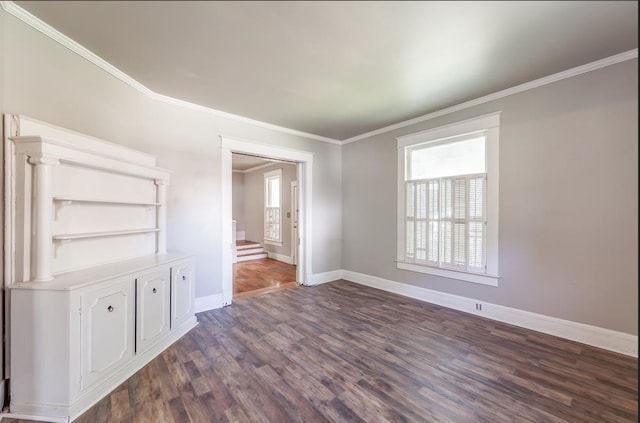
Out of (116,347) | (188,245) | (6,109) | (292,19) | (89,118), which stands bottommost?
(116,347)

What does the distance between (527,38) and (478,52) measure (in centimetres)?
33

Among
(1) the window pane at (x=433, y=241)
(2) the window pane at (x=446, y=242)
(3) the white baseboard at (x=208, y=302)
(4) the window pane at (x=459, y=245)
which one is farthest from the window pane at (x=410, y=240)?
(3) the white baseboard at (x=208, y=302)

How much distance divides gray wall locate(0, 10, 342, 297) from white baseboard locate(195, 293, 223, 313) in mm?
61

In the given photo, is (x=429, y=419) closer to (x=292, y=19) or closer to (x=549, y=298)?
(x=549, y=298)

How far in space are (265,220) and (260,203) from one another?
628 millimetres

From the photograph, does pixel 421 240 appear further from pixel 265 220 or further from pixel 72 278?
pixel 265 220

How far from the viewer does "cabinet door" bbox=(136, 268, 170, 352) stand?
87.3 inches

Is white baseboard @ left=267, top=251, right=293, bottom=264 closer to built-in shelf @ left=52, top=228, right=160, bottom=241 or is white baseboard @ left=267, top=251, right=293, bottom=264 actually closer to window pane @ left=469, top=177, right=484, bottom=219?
built-in shelf @ left=52, top=228, right=160, bottom=241

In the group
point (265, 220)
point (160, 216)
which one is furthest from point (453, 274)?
point (265, 220)

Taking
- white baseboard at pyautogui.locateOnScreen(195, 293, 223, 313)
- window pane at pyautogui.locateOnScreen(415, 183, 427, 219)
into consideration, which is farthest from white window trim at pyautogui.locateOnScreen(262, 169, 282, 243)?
window pane at pyautogui.locateOnScreen(415, 183, 427, 219)

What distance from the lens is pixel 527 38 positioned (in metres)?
2.07

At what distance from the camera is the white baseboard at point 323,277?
4660mm

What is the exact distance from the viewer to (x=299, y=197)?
467 cm

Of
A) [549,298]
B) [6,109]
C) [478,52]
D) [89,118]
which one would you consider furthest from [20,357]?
[549,298]
